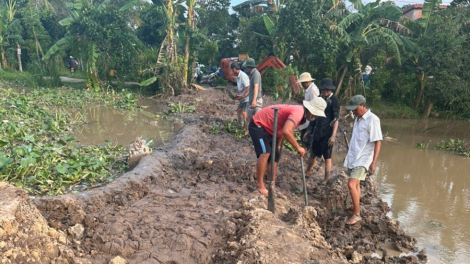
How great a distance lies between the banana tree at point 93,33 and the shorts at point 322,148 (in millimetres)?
12505

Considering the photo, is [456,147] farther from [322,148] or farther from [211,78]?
[211,78]

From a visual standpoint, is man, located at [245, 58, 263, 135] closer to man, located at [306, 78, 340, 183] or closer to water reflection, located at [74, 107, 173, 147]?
man, located at [306, 78, 340, 183]

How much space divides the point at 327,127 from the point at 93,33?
42.3ft

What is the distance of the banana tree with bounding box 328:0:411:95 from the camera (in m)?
13.8

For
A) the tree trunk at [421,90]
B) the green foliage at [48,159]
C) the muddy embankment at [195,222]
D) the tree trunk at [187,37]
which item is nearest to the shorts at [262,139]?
the muddy embankment at [195,222]

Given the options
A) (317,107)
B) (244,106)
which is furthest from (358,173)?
(244,106)

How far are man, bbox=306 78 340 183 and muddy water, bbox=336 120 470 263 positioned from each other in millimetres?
1326

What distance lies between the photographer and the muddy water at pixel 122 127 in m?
8.22

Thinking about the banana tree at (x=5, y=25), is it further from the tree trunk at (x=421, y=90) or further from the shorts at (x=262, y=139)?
the tree trunk at (x=421, y=90)

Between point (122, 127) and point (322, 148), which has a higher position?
point (322, 148)

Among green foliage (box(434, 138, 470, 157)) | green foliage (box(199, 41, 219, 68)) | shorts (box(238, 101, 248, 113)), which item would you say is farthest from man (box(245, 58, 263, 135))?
green foliage (box(199, 41, 219, 68))

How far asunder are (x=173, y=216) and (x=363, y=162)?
7.57 ft

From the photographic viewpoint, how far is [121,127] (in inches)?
381

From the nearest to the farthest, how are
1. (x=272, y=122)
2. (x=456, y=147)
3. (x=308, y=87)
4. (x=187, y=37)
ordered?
(x=272, y=122), (x=308, y=87), (x=456, y=147), (x=187, y=37)
